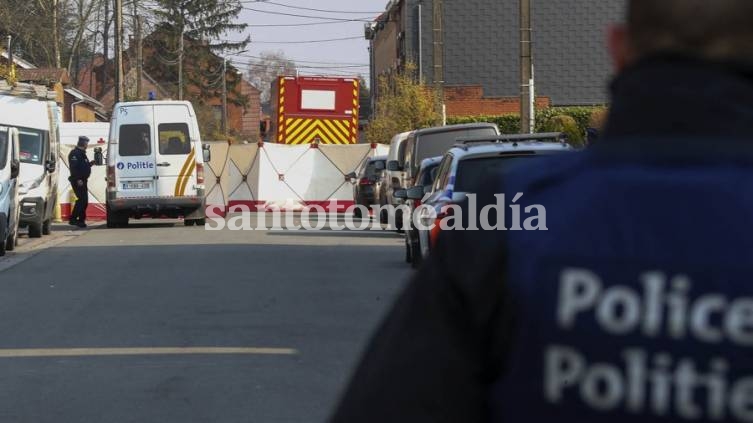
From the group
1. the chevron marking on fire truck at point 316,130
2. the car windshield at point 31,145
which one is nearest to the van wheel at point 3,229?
the car windshield at point 31,145

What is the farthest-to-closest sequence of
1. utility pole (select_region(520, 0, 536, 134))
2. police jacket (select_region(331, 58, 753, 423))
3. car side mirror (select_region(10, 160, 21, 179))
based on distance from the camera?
utility pole (select_region(520, 0, 536, 134)) → car side mirror (select_region(10, 160, 21, 179)) → police jacket (select_region(331, 58, 753, 423))

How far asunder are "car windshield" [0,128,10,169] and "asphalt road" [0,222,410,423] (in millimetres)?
1380

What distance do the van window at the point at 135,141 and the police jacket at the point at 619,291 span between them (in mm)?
26573

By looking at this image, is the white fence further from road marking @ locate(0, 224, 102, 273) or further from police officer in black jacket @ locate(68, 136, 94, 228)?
road marking @ locate(0, 224, 102, 273)

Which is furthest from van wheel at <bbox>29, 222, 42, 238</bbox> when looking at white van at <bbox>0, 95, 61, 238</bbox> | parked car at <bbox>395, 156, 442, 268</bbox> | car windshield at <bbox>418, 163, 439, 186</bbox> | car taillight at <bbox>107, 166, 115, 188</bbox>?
car windshield at <bbox>418, 163, 439, 186</bbox>

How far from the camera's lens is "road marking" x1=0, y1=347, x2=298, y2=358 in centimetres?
1019

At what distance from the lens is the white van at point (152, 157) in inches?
1112

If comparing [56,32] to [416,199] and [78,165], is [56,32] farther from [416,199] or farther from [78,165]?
[416,199]

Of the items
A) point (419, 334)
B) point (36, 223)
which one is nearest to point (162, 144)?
point (36, 223)

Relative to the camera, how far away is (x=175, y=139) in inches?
1118

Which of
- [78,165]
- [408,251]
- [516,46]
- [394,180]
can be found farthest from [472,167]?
[516,46]

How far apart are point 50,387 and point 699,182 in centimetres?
737

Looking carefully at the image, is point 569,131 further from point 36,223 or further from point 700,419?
point 700,419

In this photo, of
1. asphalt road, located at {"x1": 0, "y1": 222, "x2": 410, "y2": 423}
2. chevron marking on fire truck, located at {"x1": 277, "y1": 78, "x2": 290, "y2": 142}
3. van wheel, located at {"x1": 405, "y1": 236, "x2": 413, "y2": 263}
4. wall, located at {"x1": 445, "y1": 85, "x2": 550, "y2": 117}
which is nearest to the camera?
asphalt road, located at {"x1": 0, "y1": 222, "x2": 410, "y2": 423}
